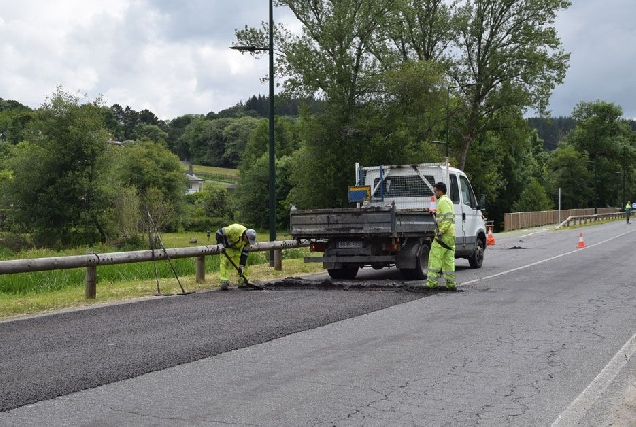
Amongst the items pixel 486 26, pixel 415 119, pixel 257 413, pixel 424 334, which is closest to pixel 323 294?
pixel 424 334

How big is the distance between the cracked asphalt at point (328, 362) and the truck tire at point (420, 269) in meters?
2.89

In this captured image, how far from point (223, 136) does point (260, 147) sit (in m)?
52.4

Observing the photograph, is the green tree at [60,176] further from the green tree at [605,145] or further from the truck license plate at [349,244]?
the green tree at [605,145]

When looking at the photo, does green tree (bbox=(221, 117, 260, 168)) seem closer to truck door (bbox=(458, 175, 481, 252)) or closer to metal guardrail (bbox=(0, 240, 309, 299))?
truck door (bbox=(458, 175, 481, 252))

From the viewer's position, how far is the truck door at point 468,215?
1773 centimetres

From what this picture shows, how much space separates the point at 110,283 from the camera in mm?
16219

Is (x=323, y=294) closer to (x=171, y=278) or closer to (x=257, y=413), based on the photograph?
(x=171, y=278)

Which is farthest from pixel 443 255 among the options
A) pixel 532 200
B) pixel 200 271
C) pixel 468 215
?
pixel 532 200

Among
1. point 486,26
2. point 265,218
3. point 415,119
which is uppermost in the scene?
point 486,26

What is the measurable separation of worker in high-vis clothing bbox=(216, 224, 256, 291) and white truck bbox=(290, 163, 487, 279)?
1.52 meters

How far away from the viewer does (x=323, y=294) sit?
13.3 m

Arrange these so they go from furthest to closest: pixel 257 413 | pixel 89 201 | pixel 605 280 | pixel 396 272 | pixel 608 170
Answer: pixel 608 170, pixel 89 201, pixel 396 272, pixel 605 280, pixel 257 413

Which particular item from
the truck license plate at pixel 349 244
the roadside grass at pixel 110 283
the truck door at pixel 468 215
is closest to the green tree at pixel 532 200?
the roadside grass at pixel 110 283

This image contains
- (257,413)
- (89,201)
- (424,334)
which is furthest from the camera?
(89,201)
